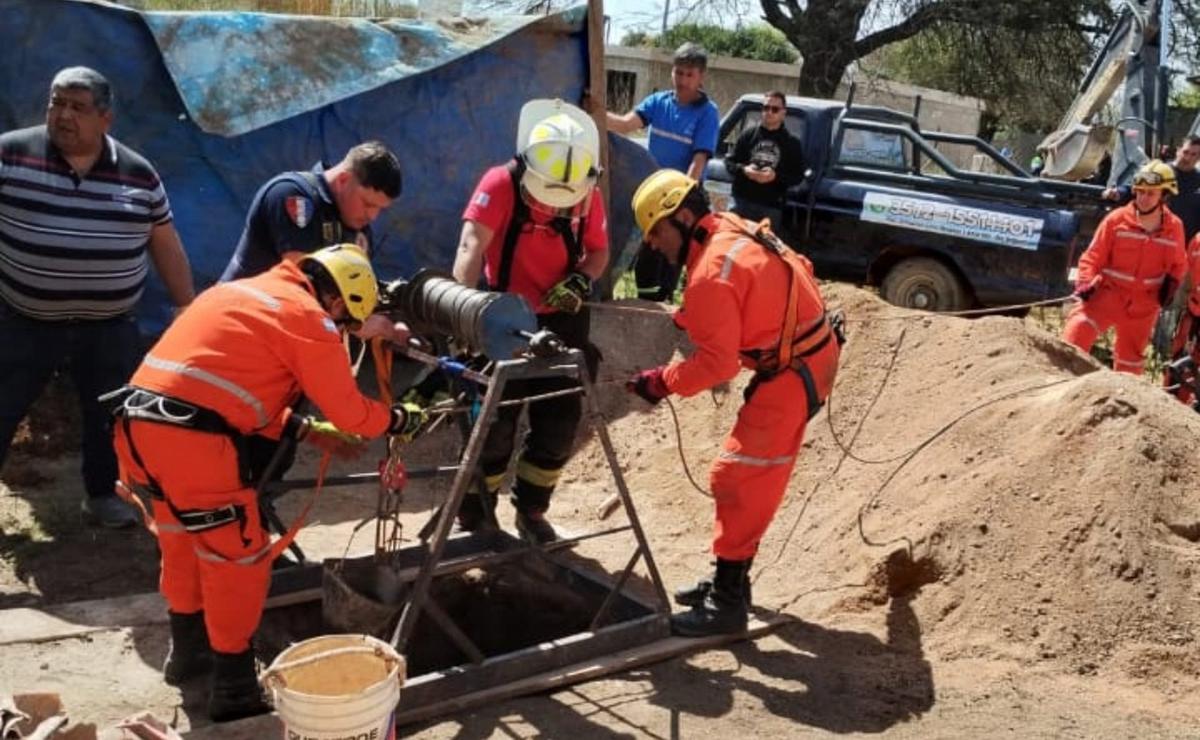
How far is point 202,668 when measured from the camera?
14.0ft

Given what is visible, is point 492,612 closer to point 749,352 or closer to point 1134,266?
point 749,352

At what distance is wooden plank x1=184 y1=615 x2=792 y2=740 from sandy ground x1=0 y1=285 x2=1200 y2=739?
46 mm

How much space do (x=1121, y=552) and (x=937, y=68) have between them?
22634mm

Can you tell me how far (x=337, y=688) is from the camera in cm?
353

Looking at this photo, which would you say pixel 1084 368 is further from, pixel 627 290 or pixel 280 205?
pixel 280 205

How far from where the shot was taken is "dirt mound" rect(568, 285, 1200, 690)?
4824mm

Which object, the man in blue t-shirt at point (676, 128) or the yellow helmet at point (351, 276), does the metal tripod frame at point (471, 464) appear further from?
the man in blue t-shirt at point (676, 128)

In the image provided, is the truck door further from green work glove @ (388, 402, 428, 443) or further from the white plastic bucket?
the white plastic bucket

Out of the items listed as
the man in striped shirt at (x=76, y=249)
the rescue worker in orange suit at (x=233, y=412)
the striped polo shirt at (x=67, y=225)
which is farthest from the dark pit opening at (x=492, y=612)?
the striped polo shirt at (x=67, y=225)

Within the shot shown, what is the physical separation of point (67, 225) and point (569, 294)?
83.4 inches

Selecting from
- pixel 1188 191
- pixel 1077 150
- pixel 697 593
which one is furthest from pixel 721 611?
pixel 1077 150

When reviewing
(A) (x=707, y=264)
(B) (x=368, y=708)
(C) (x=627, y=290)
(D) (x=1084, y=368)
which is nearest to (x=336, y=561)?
(B) (x=368, y=708)

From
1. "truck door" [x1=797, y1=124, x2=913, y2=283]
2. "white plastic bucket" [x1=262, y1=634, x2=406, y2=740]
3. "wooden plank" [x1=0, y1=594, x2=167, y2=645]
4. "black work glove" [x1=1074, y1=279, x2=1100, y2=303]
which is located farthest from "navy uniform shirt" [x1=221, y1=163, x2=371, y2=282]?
"truck door" [x1=797, y1=124, x2=913, y2=283]

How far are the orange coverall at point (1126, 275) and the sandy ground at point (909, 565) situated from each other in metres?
1.65
